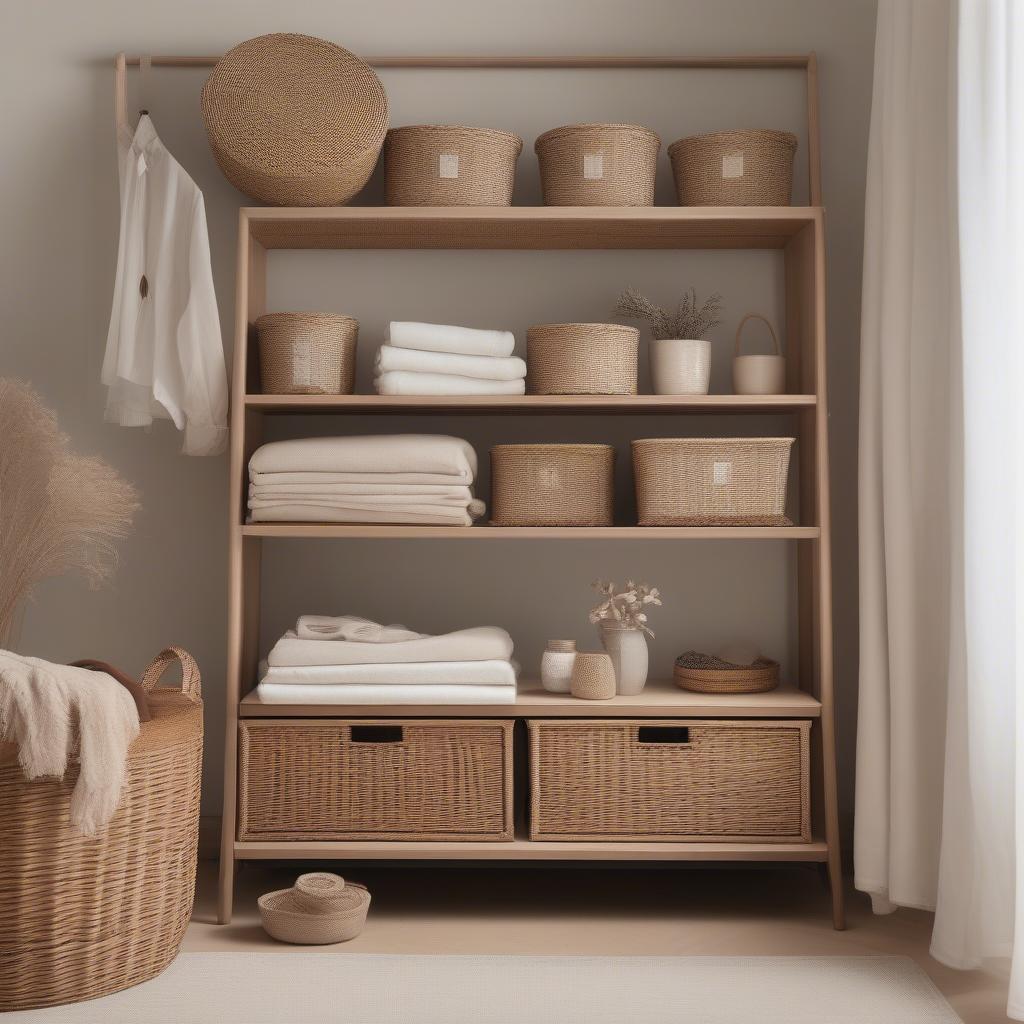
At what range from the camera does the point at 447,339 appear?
8.75ft

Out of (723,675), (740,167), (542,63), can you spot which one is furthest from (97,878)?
(542,63)

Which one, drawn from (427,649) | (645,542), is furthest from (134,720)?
(645,542)

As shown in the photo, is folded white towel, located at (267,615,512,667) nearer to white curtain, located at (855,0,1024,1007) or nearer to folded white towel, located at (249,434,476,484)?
folded white towel, located at (249,434,476,484)

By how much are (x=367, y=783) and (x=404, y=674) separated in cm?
26

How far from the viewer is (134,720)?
2139 mm

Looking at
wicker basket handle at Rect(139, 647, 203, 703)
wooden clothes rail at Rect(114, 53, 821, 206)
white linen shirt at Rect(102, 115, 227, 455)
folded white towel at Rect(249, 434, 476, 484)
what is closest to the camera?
wicker basket handle at Rect(139, 647, 203, 703)

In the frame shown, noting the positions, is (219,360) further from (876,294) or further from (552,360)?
(876,294)

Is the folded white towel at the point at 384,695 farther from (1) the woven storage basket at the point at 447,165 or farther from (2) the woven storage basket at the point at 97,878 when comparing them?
(1) the woven storage basket at the point at 447,165

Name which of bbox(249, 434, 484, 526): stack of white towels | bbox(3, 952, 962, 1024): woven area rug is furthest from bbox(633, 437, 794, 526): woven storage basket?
bbox(3, 952, 962, 1024): woven area rug

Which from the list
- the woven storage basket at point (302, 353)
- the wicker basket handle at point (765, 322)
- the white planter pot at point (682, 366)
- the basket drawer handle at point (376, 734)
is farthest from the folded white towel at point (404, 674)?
the wicker basket handle at point (765, 322)

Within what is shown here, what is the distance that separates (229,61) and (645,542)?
1.56 metres

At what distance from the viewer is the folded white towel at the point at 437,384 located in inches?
104

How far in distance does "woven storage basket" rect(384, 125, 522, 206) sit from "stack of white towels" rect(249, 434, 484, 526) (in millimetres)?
589

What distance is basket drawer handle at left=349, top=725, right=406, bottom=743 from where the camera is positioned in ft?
8.66
